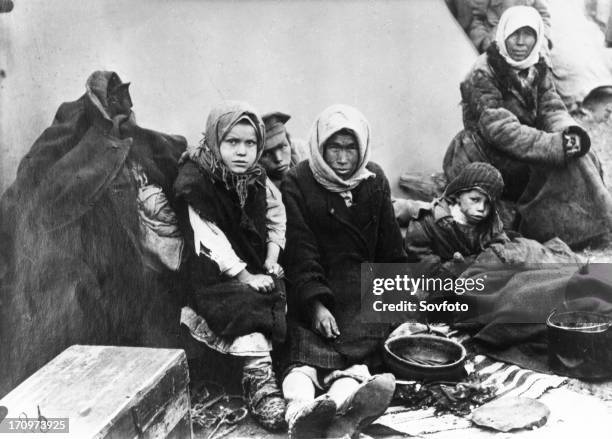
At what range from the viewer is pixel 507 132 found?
362 centimetres

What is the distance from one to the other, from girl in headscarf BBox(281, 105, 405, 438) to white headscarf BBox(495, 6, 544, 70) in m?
0.97

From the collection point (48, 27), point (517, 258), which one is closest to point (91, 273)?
point (48, 27)

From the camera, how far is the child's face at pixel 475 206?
3.44 metres

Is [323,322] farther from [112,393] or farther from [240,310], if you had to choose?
[112,393]

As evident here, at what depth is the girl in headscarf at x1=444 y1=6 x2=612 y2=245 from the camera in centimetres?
358

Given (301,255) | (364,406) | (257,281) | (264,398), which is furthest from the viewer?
(301,255)

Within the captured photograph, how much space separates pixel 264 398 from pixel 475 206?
4.78 ft

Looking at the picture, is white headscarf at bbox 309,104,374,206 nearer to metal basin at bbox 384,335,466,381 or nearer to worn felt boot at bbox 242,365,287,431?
metal basin at bbox 384,335,466,381

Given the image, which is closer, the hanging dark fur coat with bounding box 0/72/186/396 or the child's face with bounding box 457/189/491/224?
the hanging dark fur coat with bounding box 0/72/186/396

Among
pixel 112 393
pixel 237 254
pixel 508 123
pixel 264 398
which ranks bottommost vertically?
pixel 264 398

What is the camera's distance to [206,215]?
296 cm

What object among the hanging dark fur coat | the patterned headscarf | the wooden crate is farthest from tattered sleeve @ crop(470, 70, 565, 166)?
the wooden crate

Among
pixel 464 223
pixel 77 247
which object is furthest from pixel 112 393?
pixel 464 223

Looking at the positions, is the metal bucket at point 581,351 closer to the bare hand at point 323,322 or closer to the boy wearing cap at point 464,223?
the boy wearing cap at point 464,223
